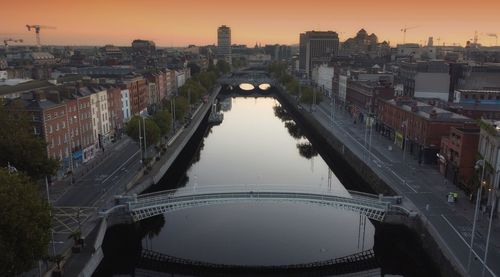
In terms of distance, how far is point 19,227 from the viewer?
28.8m

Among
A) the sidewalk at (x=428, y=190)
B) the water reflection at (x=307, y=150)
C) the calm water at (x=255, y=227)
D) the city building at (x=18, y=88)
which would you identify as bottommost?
the water reflection at (x=307, y=150)

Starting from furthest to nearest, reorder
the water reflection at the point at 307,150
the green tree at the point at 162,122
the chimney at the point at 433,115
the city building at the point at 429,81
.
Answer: the city building at the point at 429,81 < the water reflection at the point at 307,150 < the green tree at the point at 162,122 < the chimney at the point at 433,115

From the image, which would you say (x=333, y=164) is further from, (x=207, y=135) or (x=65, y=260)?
(x=65, y=260)

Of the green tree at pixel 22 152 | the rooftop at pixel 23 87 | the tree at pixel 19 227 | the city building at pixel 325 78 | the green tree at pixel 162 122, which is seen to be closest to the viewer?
the tree at pixel 19 227

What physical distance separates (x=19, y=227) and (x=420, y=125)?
59.8m

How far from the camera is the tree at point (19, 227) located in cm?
2836

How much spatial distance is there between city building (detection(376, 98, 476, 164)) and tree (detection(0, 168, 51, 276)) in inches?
2029

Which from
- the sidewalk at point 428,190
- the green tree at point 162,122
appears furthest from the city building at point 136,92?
the sidewalk at point 428,190

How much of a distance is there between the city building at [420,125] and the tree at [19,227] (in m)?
51.5

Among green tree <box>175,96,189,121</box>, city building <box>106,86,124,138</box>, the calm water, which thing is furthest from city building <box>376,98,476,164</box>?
city building <box>106,86,124,138</box>

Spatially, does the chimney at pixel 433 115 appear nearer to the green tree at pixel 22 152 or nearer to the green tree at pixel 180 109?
the green tree at pixel 22 152

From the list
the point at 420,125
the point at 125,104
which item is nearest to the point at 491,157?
the point at 420,125

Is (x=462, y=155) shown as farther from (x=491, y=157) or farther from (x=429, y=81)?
(x=429, y=81)

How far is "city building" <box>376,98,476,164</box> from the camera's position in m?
66.5
